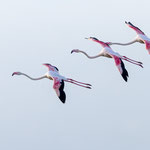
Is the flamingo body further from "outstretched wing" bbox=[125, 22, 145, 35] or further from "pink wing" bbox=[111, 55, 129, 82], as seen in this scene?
"pink wing" bbox=[111, 55, 129, 82]

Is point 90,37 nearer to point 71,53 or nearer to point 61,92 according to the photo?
point 71,53

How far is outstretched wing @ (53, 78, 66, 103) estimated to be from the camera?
52219 mm

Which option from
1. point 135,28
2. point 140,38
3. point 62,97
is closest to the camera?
point 62,97

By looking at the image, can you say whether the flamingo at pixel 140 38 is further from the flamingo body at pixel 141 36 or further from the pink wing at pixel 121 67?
the pink wing at pixel 121 67

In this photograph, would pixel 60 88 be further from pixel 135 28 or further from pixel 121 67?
pixel 135 28

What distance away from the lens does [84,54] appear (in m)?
57.2

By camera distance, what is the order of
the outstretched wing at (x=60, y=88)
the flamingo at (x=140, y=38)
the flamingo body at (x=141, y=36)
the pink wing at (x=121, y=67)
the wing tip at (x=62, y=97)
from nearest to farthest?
the wing tip at (x=62, y=97) → the outstretched wing at (x=60, y=88) → the pink wing at (x=121, y=67) → the flamingo body at (x=141, y=36) → the flamingo at (x=140, y=38)

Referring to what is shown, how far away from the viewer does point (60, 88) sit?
5294 centimetres

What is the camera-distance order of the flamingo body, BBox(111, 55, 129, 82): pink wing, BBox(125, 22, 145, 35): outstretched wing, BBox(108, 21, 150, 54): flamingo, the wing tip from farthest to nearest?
1. BBox(125, 22, 145, 35): outstretched wing
2. BBox(108, 21, 150, 54): flamingo
3. the flamingo body
4. BBox(111, 55, 129, 82): pink wing
5. the wing tip

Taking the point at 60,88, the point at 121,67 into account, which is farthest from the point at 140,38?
the point at 60,88

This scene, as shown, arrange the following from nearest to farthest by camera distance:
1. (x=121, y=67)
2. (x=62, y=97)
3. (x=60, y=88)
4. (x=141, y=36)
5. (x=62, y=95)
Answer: (x=62, y=97) → (x=62, y=95) → (x=60, y=88) → (x=121, y=67) → (x=141, y=36)

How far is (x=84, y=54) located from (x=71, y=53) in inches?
29.5

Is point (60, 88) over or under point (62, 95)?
over

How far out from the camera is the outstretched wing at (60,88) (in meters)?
52.2
